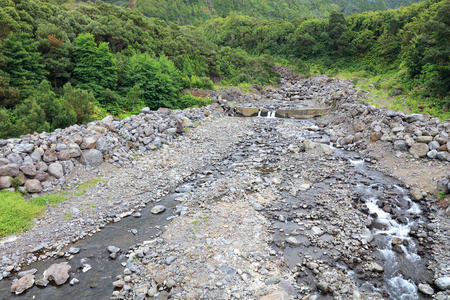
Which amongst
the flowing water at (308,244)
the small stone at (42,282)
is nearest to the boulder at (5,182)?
the flowing water at (308,244)

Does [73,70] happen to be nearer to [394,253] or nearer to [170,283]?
[170,283]

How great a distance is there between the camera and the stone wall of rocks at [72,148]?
11.1 m

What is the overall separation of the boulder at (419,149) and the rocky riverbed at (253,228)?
24 centimetres

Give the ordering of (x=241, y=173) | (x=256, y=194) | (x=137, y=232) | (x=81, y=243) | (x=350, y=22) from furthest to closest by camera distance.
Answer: (x=350, y=22)
(x=241, y=173)
(x=256, y=194)
(x=137, y=232)
(x=81, y=243)

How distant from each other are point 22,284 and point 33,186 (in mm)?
5277

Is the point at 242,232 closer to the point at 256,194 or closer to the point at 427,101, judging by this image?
the point at 256,194

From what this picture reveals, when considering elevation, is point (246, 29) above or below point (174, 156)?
above

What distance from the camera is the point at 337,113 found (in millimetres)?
26047

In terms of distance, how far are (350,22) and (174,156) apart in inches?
2725

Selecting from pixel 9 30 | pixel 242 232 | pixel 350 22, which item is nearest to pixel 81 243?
pixel 242 232

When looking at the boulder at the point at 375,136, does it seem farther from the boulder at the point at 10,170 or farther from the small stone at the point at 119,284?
the boulder at the point at 10,170

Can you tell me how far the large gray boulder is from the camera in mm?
13609

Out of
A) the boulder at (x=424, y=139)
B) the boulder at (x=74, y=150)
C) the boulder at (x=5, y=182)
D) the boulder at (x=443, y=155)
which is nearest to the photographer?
the boulder at (x=5, y=182)

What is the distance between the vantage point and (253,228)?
31.3ft
